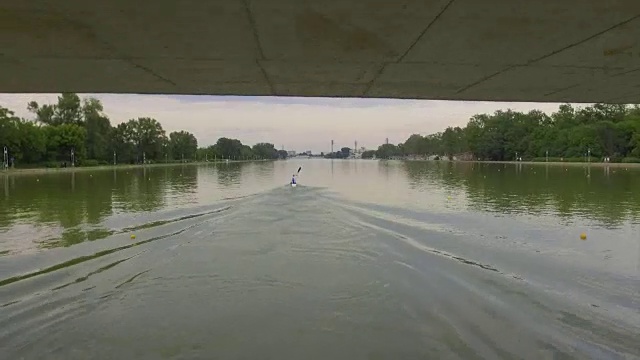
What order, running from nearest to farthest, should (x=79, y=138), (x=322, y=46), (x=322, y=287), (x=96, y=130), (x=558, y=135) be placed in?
(x=322, y=46), (x=322, y=287), (x=79, y=138), (x=96, y=130), (x=558, y=135)

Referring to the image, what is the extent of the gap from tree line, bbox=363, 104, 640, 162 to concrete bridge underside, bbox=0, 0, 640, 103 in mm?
84344

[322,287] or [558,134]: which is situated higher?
[558,134]

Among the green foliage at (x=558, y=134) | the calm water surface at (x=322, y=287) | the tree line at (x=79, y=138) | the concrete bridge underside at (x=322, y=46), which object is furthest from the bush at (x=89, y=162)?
the green foliage at (x=558, y=134)

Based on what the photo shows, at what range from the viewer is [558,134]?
13112 centimetres

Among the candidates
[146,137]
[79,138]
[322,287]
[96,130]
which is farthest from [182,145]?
[322,287]

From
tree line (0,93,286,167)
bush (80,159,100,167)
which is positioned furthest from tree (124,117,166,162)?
bush (80,159,100,167)

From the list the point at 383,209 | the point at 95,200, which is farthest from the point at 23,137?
the point at 383,209

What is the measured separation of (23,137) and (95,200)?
69.7m

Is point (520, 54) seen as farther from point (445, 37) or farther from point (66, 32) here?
point (66, 32)

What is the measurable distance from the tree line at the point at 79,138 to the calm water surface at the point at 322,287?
2905 inches

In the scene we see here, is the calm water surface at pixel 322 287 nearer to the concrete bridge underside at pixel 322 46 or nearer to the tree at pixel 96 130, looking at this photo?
the concrete bridge underside at pixel 322 46

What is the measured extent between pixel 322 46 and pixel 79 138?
10927 cm

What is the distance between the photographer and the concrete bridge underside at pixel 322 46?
5410mm

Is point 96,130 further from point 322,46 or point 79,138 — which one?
point 322,46
